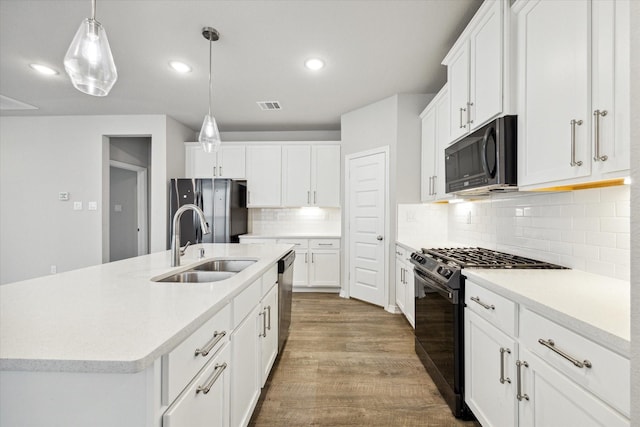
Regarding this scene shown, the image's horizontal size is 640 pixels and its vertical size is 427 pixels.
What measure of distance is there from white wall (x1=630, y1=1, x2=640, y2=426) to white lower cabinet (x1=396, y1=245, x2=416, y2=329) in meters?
2.25

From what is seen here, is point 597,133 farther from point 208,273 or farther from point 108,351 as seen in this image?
point 208,273

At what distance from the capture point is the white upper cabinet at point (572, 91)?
3.68 feet

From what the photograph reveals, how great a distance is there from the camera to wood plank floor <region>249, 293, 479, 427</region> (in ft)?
5.89

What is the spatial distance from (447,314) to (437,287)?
171 millimetres

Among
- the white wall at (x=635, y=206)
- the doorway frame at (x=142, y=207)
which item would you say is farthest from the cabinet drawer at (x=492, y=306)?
the doorway frame at (x=142, y=207)

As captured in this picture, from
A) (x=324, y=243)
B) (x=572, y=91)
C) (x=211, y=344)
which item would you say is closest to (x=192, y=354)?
(x=211, y=344)

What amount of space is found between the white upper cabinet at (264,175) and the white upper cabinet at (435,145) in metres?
2.26

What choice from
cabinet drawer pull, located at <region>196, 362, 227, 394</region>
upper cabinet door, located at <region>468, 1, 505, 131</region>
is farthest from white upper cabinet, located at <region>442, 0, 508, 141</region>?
cabinet drawer pull, located at <region>196, 362, 227, 394</region>

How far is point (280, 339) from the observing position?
7.98 feet

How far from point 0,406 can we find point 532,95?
7.57ft

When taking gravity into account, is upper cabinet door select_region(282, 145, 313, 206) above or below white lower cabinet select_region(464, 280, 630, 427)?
above

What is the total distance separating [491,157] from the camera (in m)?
1.82

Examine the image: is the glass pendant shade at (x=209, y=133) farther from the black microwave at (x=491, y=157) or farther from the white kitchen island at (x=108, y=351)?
the black microwave at (x=491, y=157)

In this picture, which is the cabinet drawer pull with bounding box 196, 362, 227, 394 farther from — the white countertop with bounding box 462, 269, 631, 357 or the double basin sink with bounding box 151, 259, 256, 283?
the white countertop with bounding box 462, 269, 631, 357
